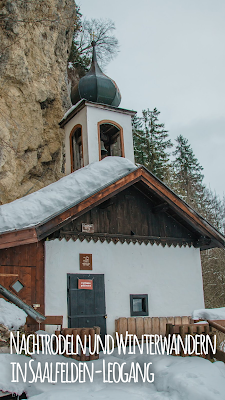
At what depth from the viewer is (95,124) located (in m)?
13.3

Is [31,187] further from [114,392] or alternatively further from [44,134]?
[114,392]

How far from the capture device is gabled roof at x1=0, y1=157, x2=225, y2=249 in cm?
812

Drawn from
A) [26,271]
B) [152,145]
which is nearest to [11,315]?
[26,271]

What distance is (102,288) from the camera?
9727mm

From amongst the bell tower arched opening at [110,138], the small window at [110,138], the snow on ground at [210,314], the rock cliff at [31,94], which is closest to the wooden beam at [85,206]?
the snow on ground at [210,314]

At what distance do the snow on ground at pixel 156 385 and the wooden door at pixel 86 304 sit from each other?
2061mm

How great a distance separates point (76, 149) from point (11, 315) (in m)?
8.36

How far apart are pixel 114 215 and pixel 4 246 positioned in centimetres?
322

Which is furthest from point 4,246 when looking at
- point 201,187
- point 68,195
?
point 201,187

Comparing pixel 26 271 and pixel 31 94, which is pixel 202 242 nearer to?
pixel 26 271

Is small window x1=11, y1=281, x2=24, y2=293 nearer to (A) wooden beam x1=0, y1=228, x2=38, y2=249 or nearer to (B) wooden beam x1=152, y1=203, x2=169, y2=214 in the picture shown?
(A) wooden beam x1=0, y1=228, x2=38, y2=249

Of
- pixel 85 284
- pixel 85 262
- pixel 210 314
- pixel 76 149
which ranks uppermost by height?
pixel 76 149

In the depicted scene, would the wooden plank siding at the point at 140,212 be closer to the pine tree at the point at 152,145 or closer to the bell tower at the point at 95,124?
the bell tower at the point at 95,124

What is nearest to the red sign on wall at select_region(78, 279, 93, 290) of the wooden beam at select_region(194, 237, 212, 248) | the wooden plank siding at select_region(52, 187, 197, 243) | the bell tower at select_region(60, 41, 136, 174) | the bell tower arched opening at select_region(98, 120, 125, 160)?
the wooden plank siding at select_region(52, 187, 197, 243)
